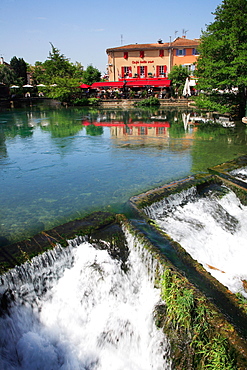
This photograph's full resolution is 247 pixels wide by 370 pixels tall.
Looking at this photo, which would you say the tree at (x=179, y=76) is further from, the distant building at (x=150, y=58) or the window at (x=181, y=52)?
the window at (x=181, y=52)

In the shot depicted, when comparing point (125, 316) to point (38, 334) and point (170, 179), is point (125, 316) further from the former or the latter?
point (170, 179)

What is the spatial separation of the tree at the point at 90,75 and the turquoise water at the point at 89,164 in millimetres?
33317

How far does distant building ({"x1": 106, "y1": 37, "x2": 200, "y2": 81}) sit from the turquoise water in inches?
1198

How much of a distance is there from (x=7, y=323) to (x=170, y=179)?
6544 millimetres

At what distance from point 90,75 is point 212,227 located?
4861 centimetres

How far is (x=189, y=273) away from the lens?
4.54 meters

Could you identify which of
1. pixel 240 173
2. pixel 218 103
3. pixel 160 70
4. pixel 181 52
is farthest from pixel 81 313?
pixel 181 52

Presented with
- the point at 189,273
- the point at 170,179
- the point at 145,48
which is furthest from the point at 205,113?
the point at 145,48

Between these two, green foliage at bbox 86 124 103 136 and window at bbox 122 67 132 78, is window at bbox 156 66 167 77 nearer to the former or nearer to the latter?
window at bbox 122 67 132 78

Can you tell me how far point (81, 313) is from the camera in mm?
4703

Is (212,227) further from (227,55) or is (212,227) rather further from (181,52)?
(181,52)

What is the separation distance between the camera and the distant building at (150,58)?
45438mm

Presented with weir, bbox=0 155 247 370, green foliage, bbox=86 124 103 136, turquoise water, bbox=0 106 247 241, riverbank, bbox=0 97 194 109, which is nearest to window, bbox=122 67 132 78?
riverbank, bbox=0 97 194 109

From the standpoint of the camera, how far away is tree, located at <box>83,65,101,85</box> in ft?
165
